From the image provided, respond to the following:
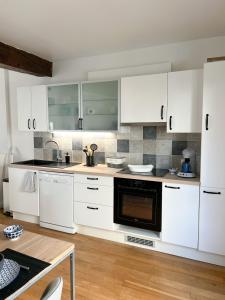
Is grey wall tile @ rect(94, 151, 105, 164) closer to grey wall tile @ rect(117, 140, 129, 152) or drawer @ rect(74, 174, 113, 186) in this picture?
grey wall tile @ rect(117, 140, 129, 152)

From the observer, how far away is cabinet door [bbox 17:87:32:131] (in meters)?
3.68

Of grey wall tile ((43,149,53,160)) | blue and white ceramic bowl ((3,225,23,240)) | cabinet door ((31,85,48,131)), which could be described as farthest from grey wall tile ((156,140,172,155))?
blue and white ceramic bowl ((3,225,23,240))

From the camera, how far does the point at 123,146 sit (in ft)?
11.2

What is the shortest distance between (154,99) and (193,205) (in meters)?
1.31

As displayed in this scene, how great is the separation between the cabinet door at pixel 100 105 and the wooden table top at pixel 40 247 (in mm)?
1988

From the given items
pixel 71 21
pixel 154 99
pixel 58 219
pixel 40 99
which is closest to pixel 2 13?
pixel 71 21

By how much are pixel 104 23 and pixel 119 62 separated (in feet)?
3.07

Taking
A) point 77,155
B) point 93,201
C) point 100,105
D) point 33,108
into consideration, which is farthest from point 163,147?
point 33,108

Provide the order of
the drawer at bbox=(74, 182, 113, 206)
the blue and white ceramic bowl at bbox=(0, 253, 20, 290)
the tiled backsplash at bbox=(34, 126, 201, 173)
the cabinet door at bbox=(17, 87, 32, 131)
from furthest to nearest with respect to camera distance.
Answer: the cabinet door at bbox=(17, 87, 32, 131) → the tiled backsplash at bbox=(34, 126, 201, 173) → the drawer at bbox=(74, 182, 113, 206) → the blue and white ceramic bowl at bbox=(0, 253, 20, 290)

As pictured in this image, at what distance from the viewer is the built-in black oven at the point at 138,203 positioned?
2.71 m

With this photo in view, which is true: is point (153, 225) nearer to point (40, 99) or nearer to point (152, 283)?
point (152, 283)

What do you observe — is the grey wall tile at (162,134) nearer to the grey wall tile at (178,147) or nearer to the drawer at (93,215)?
the grey wall tile at (178,147)

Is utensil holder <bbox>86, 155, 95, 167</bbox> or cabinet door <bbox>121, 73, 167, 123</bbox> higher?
cabinet door <bbox>121, 73, 167, 123</bbox>

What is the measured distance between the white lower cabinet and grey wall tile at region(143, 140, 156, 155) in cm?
70
